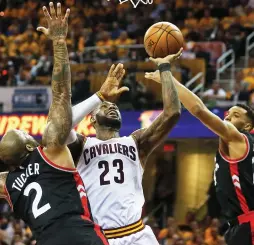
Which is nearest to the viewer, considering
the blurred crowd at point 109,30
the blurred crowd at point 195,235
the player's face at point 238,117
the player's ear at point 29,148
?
the player's ear at point 29,148

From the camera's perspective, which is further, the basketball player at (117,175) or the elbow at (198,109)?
the elbow at (198,109)

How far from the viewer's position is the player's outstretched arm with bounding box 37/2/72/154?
5.08 metres

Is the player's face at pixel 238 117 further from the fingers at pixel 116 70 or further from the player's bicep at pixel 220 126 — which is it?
the fingers at pixel 116 70

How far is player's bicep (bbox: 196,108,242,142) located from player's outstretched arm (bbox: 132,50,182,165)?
27cm

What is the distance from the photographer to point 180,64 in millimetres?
15922

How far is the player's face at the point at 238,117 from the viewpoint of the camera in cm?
661

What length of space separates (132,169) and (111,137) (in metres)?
0.34

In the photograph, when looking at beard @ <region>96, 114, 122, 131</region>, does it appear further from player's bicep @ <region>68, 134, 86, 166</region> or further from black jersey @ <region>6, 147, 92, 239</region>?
black jersey @ <region>6, 147, 92, 239</region>

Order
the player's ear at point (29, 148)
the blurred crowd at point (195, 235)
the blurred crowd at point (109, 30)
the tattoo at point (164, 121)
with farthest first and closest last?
the blurred crowd at point (109, 30)
the blurred crowd at point (195, 235)
the tattoo at point (164, 121)
the player's ear at point (29, 148)

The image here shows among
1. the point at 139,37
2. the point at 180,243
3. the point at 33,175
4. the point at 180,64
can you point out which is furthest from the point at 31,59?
the point at 33,175

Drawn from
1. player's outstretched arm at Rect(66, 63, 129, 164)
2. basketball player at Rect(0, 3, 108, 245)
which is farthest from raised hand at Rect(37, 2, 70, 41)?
player's outstretched arm at Rect(66, 63, 129, 164)

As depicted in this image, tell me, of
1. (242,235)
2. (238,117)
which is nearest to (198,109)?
(238,117)

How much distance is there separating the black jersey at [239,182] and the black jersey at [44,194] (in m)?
1.68

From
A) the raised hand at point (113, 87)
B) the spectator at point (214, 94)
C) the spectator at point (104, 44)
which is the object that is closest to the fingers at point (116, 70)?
the raised hand at point (113, 87)
